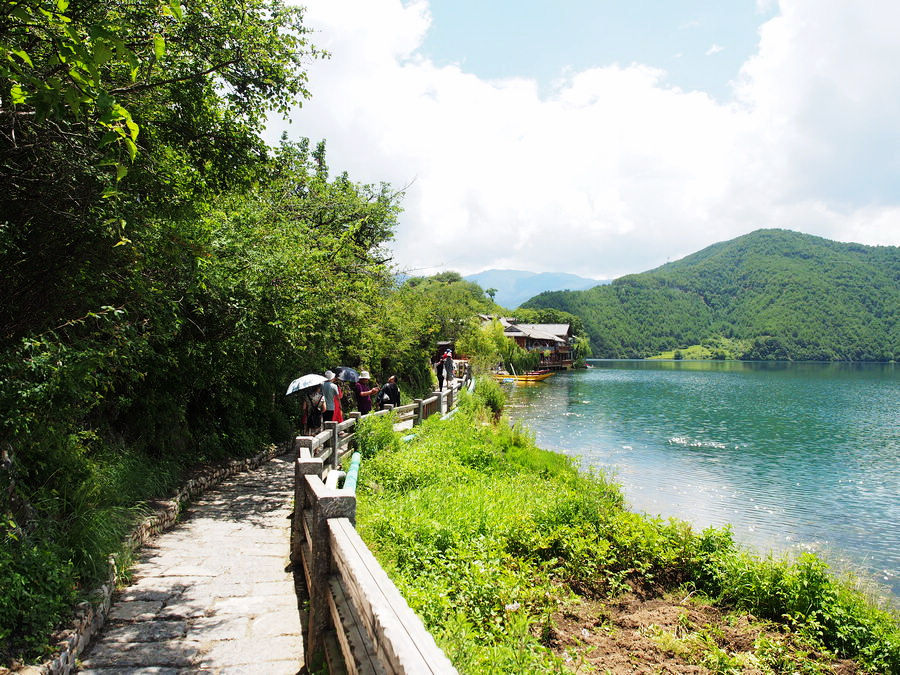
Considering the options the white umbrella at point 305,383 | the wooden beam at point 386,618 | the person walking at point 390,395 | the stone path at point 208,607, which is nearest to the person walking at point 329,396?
the white umbrella at point 305,383

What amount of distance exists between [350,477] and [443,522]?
1438 millimetres

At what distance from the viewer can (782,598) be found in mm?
6879

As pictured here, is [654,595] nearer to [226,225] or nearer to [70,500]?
[70,500]

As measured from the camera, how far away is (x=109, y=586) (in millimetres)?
4977

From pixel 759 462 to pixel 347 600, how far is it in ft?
72.9

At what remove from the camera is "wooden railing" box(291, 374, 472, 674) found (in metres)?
2.19

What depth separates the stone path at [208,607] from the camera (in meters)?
4.21

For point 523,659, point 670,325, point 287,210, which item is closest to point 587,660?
point 523,659

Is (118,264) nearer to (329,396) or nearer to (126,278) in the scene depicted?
(126,278)

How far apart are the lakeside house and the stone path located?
7715cm

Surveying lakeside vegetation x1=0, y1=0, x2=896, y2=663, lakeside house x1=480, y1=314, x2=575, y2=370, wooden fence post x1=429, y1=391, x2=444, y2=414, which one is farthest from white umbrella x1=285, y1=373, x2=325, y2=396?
lakeside house x1=480, y1=314, x2=575, y2=370

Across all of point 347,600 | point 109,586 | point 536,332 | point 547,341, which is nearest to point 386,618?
point 347,600

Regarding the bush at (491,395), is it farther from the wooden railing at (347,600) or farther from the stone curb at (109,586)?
the wooden railing at (347,600)

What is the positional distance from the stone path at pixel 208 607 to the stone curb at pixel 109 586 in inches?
4.4
